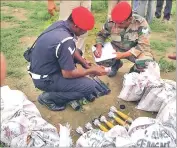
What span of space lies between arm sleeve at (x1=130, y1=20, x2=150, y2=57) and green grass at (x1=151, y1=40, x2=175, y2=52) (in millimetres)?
1311

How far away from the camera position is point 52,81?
4355mm

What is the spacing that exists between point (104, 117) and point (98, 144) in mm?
782

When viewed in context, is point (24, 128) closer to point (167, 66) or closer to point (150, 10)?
point (167, 66)

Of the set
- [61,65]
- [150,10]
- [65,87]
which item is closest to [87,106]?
[65,87]

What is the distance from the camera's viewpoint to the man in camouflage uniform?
4691 millimetres

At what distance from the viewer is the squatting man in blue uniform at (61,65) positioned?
13.3ft

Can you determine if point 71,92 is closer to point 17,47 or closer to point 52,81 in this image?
point 52,81

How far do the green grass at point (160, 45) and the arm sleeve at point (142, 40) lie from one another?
1.31 metres

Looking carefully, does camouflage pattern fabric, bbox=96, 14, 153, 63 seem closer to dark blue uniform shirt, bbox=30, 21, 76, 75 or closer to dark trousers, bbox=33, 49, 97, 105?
dark trousers, bbox=33, 49, 97, 105

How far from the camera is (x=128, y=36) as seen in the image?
4984mm

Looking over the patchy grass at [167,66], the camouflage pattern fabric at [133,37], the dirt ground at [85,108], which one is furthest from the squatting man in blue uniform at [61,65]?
the patchy grass at [167,66]

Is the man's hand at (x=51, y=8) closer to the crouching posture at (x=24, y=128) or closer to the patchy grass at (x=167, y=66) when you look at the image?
the patchy grass at (x=167, y=66)

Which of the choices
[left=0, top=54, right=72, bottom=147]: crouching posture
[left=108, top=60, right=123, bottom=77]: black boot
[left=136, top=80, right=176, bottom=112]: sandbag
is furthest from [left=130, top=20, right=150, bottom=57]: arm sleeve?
[left=0, top=54, right=72, bottom=147]: crouching posture

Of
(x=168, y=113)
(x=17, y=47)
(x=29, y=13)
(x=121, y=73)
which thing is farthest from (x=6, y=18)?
(x=168, y=113)
